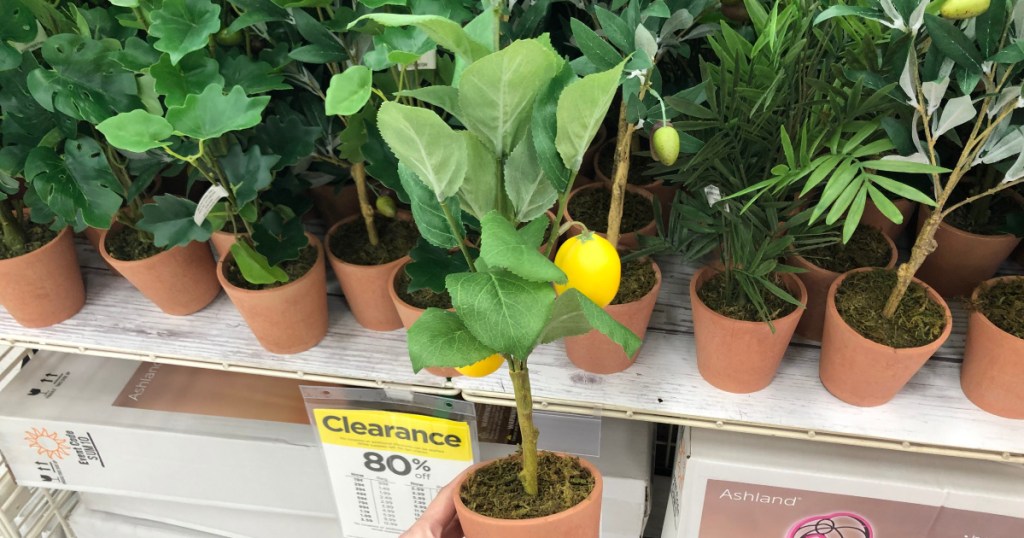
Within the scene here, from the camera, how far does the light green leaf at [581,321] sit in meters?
0.45

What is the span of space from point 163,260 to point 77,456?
17.3 inches

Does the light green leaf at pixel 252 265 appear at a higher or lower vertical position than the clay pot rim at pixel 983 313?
higher

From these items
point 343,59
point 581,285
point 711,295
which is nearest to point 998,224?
point 711,295

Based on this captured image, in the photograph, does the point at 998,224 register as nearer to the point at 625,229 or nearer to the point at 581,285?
the point at 625,229

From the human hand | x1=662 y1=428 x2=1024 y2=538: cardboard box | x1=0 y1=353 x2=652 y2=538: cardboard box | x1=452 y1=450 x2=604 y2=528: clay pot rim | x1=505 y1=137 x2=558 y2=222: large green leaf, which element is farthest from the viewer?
x1=0 y1=353 x2=652 y2=538: cardboard box

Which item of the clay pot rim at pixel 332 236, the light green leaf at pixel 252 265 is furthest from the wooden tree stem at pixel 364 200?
the light green leaf at pixel 252 265

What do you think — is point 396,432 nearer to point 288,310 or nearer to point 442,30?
point 288,310

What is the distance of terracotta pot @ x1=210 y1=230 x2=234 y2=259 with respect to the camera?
962 millimetres

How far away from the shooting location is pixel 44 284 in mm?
970

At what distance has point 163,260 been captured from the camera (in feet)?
3.09

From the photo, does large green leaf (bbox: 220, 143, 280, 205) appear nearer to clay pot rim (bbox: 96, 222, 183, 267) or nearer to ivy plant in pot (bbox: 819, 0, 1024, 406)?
clay pot rim (bbox: 96, 222, 183, 267)

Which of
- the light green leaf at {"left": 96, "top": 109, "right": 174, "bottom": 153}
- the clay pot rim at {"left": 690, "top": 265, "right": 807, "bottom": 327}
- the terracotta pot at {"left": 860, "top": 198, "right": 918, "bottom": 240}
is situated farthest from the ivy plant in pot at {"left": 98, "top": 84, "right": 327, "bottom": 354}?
the terracotta pot at {"left": 860, "top": 198, "right": 918, "bottom": 240}

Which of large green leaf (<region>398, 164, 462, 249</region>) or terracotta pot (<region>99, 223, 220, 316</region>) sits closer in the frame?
large green leaf (<region>398, 164, 462, 249</region>)

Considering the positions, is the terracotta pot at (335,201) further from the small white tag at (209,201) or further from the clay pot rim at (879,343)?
the clay pot rim at (879,343)
